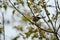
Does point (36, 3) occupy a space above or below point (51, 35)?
above

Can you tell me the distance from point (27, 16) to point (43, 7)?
190 millimetres

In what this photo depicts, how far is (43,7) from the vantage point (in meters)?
2.04

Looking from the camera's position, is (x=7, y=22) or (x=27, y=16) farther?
(x=7, y=22)

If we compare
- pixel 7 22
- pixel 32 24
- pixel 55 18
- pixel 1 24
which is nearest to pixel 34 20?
pixel 32 24

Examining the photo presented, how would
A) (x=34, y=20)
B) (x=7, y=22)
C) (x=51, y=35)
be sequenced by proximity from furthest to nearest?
(x=7, y=22) < (x=51, y=35) < (x=34, y=20)

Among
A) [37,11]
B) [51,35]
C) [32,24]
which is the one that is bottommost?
[51,35]

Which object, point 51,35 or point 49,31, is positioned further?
point 51,35

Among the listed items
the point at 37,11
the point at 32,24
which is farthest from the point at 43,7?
the point at 32,24

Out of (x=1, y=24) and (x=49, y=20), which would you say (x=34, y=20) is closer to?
(x=49, y=20)

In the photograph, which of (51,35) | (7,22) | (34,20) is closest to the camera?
(34,20)

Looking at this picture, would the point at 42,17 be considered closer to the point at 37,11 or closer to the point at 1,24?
the point at 37,11

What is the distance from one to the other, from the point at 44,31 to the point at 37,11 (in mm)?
218

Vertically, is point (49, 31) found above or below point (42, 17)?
below

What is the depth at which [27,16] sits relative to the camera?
208 cm
